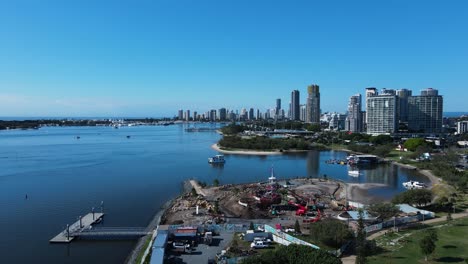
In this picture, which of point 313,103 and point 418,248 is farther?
point 313,103

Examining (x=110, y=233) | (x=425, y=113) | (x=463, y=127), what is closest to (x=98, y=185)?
(x=110, y=233)

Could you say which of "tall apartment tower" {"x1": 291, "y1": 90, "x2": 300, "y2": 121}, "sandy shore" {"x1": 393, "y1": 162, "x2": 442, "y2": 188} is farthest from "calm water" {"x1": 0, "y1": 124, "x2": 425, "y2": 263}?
"tall apartment tower" {"x1": 291, "y1": 90, "x2": 300, "y2": 121}

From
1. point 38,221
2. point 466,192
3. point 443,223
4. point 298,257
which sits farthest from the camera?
point 466,192

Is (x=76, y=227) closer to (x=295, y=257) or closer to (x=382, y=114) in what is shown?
(x=295, y=257)

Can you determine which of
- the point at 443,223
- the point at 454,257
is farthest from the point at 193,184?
the point at 454,257

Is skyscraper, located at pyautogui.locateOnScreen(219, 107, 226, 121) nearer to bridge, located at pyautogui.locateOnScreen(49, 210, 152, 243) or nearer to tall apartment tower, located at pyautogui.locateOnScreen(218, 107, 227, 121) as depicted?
tall apartment tower, located at pyautogui.locateOnScreen(218, 107, 227, 121)

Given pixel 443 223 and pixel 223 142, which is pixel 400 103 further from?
pixel 443 223
